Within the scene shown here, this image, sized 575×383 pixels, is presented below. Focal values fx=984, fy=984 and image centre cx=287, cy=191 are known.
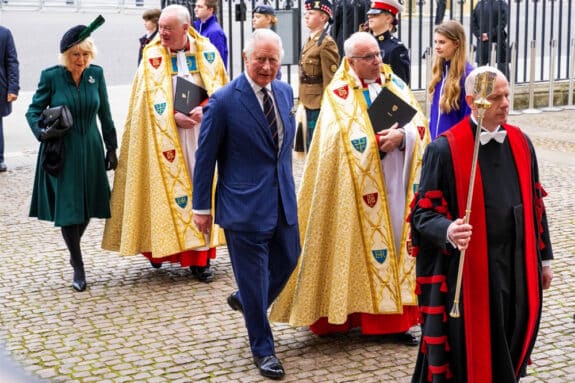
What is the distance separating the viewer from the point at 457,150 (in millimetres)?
3760

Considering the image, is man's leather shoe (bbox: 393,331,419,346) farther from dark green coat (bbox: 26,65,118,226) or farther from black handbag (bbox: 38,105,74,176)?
black handbag (bbox: 38,105,74,176)

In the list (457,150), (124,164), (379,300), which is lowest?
(379,300)

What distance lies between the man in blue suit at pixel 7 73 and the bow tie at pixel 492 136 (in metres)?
7.75

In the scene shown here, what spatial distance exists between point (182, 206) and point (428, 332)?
3.21 m

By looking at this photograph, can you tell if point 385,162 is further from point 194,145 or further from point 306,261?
point 194,145

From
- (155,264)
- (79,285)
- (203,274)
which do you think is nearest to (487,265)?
(203,274)

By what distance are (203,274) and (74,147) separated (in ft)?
4.02

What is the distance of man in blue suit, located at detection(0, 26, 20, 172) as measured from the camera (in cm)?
1056

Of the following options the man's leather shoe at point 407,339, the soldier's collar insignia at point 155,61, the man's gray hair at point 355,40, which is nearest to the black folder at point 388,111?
Answer: the man's gray hair at point 355,40

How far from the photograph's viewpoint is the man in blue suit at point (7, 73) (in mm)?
10562

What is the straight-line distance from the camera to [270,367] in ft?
16.1

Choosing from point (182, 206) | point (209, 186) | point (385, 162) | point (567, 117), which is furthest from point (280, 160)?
point (567, 117)

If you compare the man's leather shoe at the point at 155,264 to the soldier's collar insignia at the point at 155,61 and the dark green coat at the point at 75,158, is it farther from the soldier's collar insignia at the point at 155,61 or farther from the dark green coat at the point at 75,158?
the soldier's collar insignia at the point at 155,61

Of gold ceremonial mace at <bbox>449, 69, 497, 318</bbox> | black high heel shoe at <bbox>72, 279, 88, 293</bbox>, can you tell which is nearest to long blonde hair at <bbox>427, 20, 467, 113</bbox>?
gold ceremonial mace at <bbox>449, 69, 497, 318</bbox>
